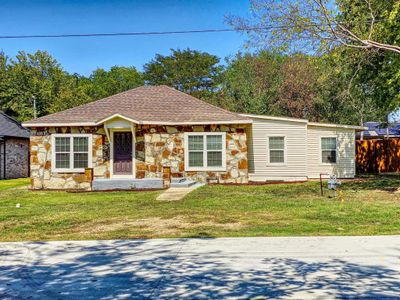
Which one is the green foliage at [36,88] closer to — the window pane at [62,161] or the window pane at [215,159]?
the window pane at [62,161]

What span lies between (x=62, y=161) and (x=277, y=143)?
981 centimetres

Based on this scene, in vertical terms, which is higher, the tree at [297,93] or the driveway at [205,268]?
the tree at [297,93]

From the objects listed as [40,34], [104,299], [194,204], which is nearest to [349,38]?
[194,204]

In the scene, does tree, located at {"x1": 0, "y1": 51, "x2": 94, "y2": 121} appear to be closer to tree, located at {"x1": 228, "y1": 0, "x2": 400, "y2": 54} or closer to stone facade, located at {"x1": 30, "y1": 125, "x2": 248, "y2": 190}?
stone facade, located at {"x1": 30, "y1": 125, "x2": 248, "y2": 190}

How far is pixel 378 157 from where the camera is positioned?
25484 millimetres

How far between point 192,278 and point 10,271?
7.99ft

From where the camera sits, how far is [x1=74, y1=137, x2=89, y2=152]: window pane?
1814 centimetres

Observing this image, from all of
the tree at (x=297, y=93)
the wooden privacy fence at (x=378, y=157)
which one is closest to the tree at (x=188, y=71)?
the tree at (x=297, y=93)

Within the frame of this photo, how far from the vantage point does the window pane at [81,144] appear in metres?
18.1

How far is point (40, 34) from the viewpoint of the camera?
66.4 feet

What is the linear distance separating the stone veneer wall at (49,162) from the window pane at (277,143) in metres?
7.62

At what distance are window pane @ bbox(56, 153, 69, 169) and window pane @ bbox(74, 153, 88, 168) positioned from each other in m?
0.39

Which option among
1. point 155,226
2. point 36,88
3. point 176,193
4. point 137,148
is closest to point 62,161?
point 137,148

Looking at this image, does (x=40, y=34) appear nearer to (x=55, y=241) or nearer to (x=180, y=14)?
(x=180, y=14)
